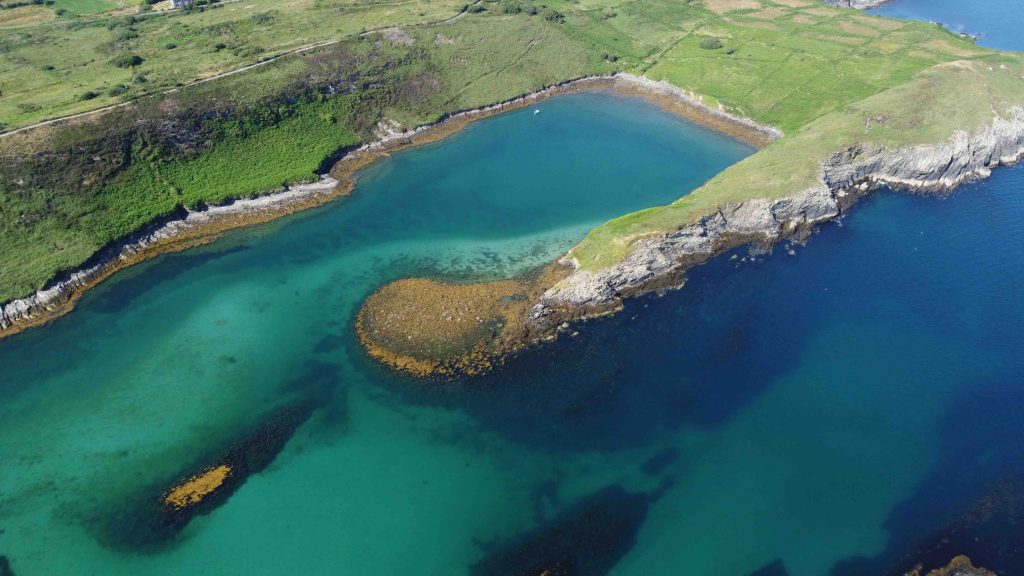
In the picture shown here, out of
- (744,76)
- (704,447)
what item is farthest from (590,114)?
(704,447)

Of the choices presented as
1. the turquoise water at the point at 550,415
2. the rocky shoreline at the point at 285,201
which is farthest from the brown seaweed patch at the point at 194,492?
the rocky shoreline at the point at 285,201

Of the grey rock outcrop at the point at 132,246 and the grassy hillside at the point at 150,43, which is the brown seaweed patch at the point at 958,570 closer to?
the grey rock outcrop at the point at 132,246

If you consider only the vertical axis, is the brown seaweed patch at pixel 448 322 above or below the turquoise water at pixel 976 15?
below

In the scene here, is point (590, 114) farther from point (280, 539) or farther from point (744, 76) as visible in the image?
point (280, 539)

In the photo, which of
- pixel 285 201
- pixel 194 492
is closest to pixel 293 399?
pixel 194 492

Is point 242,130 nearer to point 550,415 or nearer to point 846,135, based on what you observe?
point 550,415

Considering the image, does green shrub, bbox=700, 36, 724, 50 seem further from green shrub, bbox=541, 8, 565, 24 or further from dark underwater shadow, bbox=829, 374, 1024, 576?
dark underwater shadow, bbox=829, 374, 1024, 576
